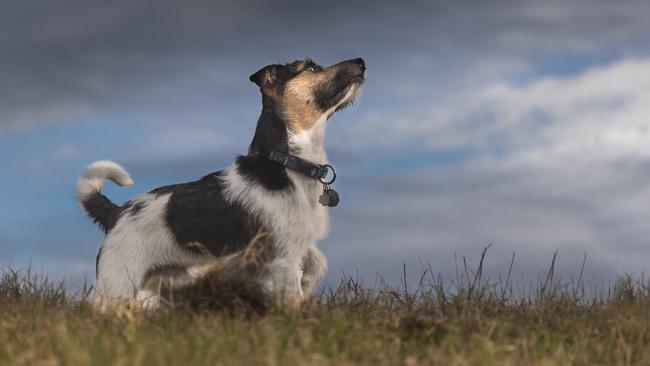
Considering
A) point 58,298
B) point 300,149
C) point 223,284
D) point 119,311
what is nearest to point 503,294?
point 300,149

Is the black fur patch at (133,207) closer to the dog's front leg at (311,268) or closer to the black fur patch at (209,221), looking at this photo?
the black fur patch at (209,221)

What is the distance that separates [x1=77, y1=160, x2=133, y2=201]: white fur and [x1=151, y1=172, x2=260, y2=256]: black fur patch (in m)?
0.91

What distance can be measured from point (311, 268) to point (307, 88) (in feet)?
5.52

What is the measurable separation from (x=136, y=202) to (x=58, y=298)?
45.0 inches

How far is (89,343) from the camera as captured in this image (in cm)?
519

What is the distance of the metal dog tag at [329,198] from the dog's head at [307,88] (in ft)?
2.02

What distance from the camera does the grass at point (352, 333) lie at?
15.8 feet

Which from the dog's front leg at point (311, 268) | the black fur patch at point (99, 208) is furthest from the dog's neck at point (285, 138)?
the black fur patch at point (99, 208)

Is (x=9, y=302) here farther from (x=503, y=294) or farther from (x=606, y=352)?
(x=606, y=352)

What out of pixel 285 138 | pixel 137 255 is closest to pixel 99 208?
pixel 137 255

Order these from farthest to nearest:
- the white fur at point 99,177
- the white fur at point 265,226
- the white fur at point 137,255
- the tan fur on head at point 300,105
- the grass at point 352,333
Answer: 1. the white fur at point 99,177
2. the tan fur on head at point 300,105
3. the white fur at point 137,255
4. the white fur at point 265,226
5. the grass at point 352,333

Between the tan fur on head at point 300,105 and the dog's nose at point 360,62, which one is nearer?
the tan fur on head at point 300,105

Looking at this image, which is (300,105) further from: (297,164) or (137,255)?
(137,255)

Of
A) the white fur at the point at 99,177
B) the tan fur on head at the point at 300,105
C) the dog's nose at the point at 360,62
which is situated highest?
Result: the dog's nose at the point at 360,62
